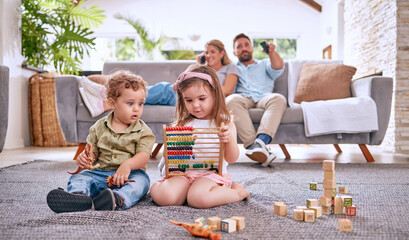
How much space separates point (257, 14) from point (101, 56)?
13.4 ft

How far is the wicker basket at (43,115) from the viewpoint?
453 cm

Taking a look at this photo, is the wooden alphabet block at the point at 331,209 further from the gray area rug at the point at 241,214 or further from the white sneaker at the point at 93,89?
the white sneaker at the point at 93,89

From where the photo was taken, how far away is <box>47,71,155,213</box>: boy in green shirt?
1.42 metres

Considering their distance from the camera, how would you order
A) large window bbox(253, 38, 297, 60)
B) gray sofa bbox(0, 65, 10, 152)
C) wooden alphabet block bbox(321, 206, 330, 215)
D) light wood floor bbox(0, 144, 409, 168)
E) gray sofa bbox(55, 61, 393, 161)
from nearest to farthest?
wooden alphabet block bbox(321, 206, 330, 215), gray sofa bbox(0, 65, 10, 152), gray sofa bbox(55, 61, 393, 161), light wood floor bbox(0, 144, 409, 168), large window bbox(253, 38, 297, 60)

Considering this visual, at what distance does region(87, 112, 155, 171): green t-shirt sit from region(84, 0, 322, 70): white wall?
7603 millimetres

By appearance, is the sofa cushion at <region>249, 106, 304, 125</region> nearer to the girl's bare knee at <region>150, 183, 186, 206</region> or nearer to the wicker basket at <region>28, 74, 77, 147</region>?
the girl's bare knee at <region>150, 183, 186, 206</region>

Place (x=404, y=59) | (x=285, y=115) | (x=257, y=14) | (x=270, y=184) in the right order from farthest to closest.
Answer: (x=257, y=14)
(x=404, y=59)
(x=285, y=115)
(x=270, y=184)

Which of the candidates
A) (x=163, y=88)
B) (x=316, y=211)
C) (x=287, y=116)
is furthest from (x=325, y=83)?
(x=316, y=211)

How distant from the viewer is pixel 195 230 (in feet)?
3.28

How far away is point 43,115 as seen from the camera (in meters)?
4.57

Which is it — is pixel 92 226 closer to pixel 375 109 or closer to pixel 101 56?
pixel 375 109

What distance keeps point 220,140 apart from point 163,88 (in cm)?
172

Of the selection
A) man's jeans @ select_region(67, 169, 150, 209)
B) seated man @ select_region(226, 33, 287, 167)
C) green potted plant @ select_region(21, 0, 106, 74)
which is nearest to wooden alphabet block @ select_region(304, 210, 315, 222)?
man's jeans @ select_region(67, 169, 150, 209)

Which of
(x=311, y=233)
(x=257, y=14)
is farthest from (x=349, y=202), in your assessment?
(x=257, y=14)
